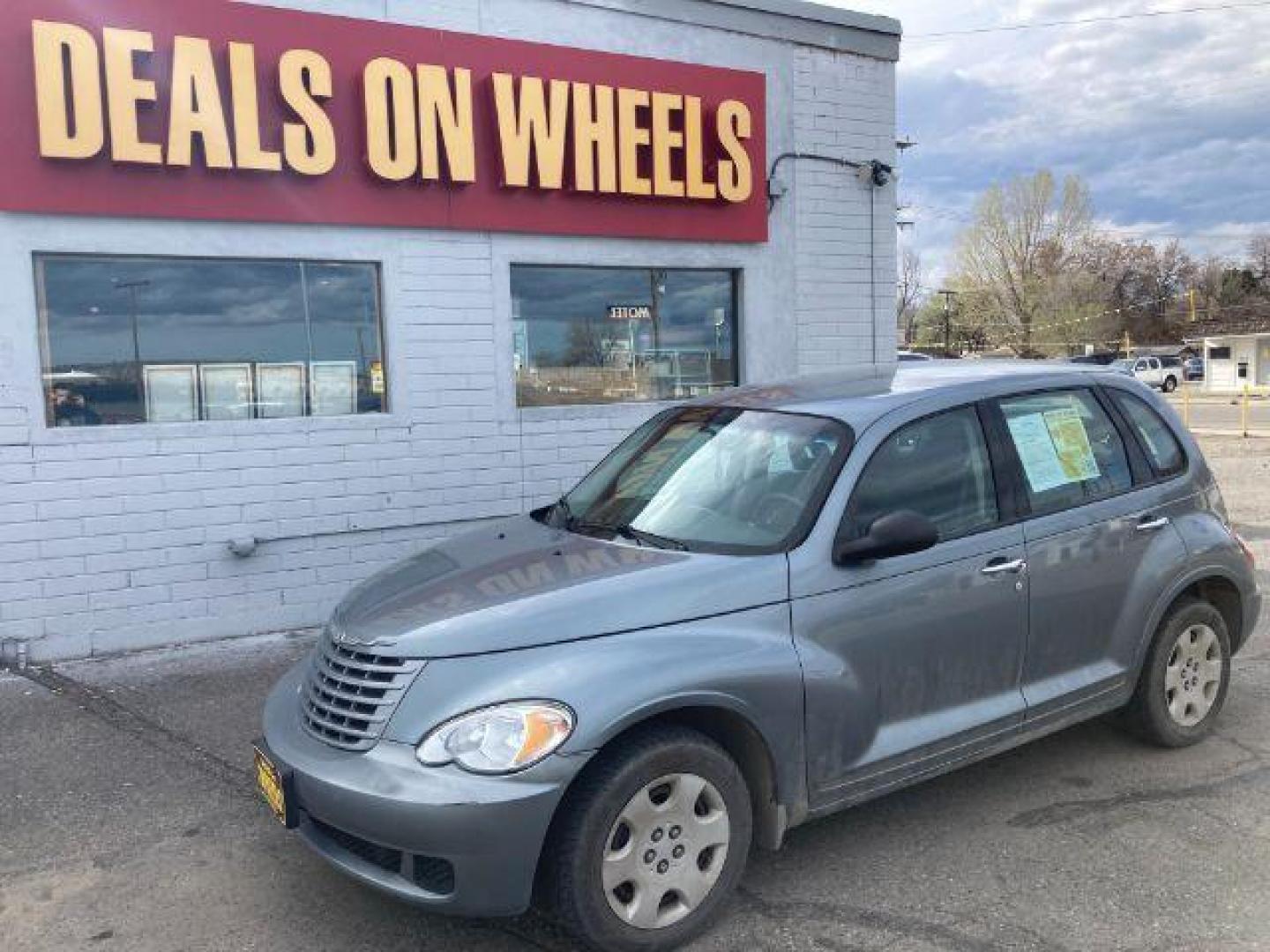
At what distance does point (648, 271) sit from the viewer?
8.25m

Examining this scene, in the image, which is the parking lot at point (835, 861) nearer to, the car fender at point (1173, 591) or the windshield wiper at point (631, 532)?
the car fender at point (1173, 591)

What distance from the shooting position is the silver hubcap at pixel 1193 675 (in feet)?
14.6

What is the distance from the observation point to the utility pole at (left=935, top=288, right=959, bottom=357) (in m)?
75.6

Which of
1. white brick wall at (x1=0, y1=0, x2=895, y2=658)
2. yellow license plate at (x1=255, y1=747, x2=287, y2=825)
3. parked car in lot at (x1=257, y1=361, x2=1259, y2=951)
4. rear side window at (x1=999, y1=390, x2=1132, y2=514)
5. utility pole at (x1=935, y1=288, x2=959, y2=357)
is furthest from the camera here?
utility pole at (x1=935, y1=288, x2=959, y2=357)

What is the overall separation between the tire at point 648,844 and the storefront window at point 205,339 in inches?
184

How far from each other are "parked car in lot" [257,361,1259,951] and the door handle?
0.05 feet

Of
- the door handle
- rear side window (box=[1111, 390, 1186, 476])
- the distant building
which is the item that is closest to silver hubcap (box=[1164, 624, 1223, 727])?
rear side window (box=[1111, 390, 1186, 476])

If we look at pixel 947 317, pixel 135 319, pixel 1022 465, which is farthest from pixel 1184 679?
pixel 947 317

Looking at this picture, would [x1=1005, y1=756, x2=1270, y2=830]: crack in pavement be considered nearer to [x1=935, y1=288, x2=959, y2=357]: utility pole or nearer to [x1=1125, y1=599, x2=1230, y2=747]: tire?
[x1=1125, y1=599, x2=1230, y2=747]: tire

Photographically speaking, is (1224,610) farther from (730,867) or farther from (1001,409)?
(730,867)

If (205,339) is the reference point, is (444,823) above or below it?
below

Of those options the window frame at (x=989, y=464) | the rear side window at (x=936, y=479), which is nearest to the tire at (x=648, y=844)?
the rear side window at (x=936, y=479)

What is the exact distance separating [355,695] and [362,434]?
4.11 m

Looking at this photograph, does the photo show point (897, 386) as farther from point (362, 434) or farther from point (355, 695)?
point (362, 434)
